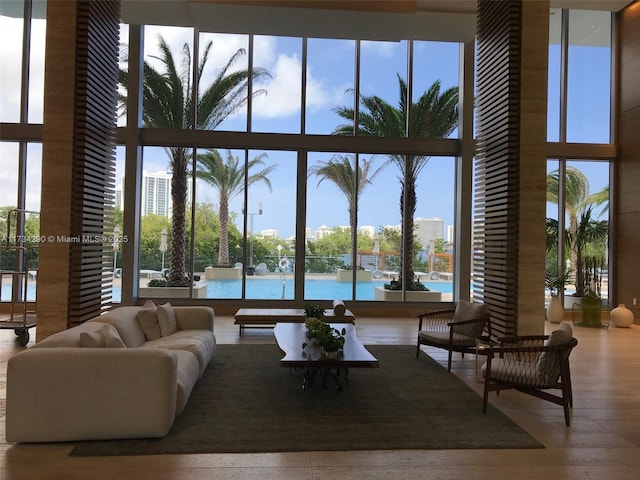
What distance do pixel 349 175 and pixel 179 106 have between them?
155 inches

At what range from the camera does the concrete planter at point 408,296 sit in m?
10.4

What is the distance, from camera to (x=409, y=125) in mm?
10391

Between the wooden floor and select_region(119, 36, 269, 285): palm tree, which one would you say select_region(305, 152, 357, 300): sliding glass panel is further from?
the wooden floor

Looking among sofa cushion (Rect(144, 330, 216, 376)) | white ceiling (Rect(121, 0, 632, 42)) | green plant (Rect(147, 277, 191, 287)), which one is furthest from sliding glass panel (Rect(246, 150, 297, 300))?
sofa cushion (Rect(144, 330, 216, 376))

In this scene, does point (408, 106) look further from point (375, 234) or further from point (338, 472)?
point (338, 472)

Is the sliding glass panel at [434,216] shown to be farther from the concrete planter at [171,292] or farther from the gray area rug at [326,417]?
the gray area rug at [326,417]

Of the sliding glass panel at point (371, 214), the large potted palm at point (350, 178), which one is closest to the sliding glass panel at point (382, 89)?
the sliding glass panel at point (371, 214)

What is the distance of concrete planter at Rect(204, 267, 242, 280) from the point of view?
10164 mm

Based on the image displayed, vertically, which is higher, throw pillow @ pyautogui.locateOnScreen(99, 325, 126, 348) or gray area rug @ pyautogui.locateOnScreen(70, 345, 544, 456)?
throw pillow @ pyautogui.locateOnScreen(99, 325, 126, 348)

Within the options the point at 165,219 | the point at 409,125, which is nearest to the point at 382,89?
the point at 409,125

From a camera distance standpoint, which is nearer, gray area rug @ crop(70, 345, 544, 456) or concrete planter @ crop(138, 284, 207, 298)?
gray area rug @ crop(70, 345, 544, 456)

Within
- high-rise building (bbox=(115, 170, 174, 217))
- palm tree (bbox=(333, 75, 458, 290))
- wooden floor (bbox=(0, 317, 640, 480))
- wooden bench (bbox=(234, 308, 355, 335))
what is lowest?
wooden floor (bbox=(0, 317, 640, 480))

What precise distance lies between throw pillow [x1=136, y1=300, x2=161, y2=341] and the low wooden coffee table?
1.43 m

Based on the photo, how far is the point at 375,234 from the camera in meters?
10.4
